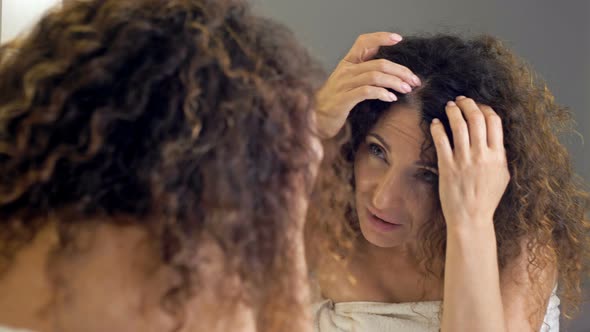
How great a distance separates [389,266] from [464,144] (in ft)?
1.13

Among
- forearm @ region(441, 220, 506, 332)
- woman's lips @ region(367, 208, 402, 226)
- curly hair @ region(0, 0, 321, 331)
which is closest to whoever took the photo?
curly hair @ region(0, 0, 321, 331)

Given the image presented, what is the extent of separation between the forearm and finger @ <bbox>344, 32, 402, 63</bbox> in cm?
35

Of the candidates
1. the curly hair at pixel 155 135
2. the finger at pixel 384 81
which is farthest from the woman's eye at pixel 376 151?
the curly hair at pixel 155 135

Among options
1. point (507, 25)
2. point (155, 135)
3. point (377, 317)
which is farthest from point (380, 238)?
point (507, 25)

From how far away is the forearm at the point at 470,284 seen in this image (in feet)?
4.04

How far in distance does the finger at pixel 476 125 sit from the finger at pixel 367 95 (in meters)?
0.13

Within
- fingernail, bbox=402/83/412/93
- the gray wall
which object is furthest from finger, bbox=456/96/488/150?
the gray wall

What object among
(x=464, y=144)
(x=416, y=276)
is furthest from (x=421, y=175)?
(x=416, y=276)

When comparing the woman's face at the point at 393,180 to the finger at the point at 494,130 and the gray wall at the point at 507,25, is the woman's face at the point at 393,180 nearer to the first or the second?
the finger at the point at 494,130

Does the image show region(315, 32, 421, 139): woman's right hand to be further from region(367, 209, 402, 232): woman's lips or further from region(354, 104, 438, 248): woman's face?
region(367, 209, 402, 232): woman's lips

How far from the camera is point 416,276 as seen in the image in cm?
147

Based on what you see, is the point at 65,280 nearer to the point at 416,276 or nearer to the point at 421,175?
the point at 421,175

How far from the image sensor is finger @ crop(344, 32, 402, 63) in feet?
4.50

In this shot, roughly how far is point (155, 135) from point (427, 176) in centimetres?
75
